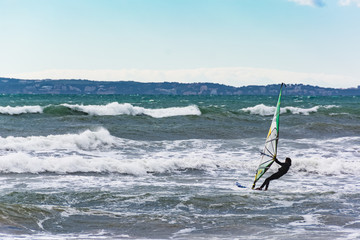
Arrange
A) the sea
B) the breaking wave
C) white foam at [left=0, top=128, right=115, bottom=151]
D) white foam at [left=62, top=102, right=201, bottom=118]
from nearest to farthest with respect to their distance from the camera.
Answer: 1. the sea
2. white foam at [left=0, top=128, right=115, bottom=151]
3. the breaking wave
4. white foam at [left=62, top=102, right=201, bottom=118]

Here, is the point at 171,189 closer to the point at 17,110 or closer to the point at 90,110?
the point at 17,110

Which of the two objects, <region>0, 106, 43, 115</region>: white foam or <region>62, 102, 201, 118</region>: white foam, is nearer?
<region>0, 106, 43, 115</region>: white foam

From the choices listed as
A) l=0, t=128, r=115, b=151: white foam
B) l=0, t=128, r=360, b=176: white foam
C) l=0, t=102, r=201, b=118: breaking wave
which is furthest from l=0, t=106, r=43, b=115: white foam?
l=0, t=128, r=115, b=151: white foam

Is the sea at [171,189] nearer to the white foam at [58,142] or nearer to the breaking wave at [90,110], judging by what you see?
the white foam at [58,142]

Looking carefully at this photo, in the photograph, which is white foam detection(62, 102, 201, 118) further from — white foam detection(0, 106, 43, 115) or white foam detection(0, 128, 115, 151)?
white foam detection(0, 128, 115, 151)

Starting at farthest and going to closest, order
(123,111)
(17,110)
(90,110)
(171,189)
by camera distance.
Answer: (123,111) → (90,110) → (17,110) → (171,189)

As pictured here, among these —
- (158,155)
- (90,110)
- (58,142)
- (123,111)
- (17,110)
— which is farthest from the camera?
(123,111)

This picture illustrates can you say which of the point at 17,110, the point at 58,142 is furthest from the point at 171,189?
the point at 17,110

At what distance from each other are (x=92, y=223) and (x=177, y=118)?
26.6 meters

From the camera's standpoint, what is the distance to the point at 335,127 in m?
Answer: 30.7

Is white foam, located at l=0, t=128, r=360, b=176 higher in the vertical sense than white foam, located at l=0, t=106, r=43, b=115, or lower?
lower

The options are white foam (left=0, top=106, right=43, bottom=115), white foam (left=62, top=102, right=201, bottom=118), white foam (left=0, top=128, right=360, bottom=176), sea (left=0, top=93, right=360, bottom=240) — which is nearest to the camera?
sea (left=0, top=93, right=360, bottom=240)

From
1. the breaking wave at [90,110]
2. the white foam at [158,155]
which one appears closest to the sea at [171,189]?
the white foam at [158,155]

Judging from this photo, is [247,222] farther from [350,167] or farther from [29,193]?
[350,167]
